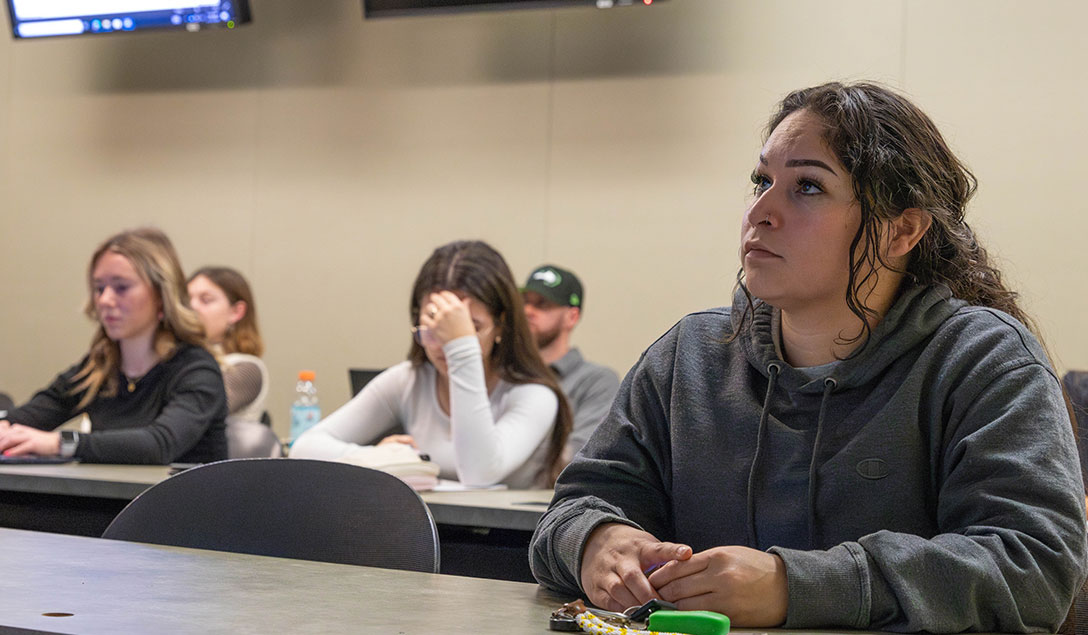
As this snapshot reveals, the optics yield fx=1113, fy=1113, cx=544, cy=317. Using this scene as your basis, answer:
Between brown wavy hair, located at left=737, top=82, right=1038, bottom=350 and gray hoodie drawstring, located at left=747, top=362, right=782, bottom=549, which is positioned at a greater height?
brown wavy hair, located at left=737, top=82, right=1038, bottom=350

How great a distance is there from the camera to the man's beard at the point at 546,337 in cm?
397

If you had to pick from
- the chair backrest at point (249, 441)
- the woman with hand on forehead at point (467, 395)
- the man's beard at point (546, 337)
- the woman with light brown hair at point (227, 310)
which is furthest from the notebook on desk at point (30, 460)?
the man's beard at point (546, 337)

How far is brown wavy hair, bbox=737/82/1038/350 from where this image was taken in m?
1.24

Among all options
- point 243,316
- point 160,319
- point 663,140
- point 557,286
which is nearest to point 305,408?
point 243,316

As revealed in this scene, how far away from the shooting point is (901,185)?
124 centimetres

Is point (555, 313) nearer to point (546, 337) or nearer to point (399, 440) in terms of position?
point (546, 337)

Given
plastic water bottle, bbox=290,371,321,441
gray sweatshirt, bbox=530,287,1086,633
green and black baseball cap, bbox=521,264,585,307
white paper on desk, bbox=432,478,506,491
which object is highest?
gray sweatshirt, bbox=530,287,1086,633

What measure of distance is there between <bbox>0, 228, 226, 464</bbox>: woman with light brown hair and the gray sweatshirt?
1.97 metres

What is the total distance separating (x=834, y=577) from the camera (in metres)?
1.01

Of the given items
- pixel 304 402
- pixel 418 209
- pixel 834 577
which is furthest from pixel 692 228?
pixel 834 577

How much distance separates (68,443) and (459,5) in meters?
2.42

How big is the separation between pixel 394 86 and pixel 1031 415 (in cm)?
412

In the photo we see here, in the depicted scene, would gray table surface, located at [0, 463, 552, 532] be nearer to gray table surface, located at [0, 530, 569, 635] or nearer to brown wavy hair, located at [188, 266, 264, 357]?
gray table surface, located at [0, 530, 569, 635]

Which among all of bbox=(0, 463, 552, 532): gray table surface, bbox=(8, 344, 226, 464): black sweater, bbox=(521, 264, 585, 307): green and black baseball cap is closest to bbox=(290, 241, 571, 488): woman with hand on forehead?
Result: bbox=(0, 463, 552, 532): gray table surface
